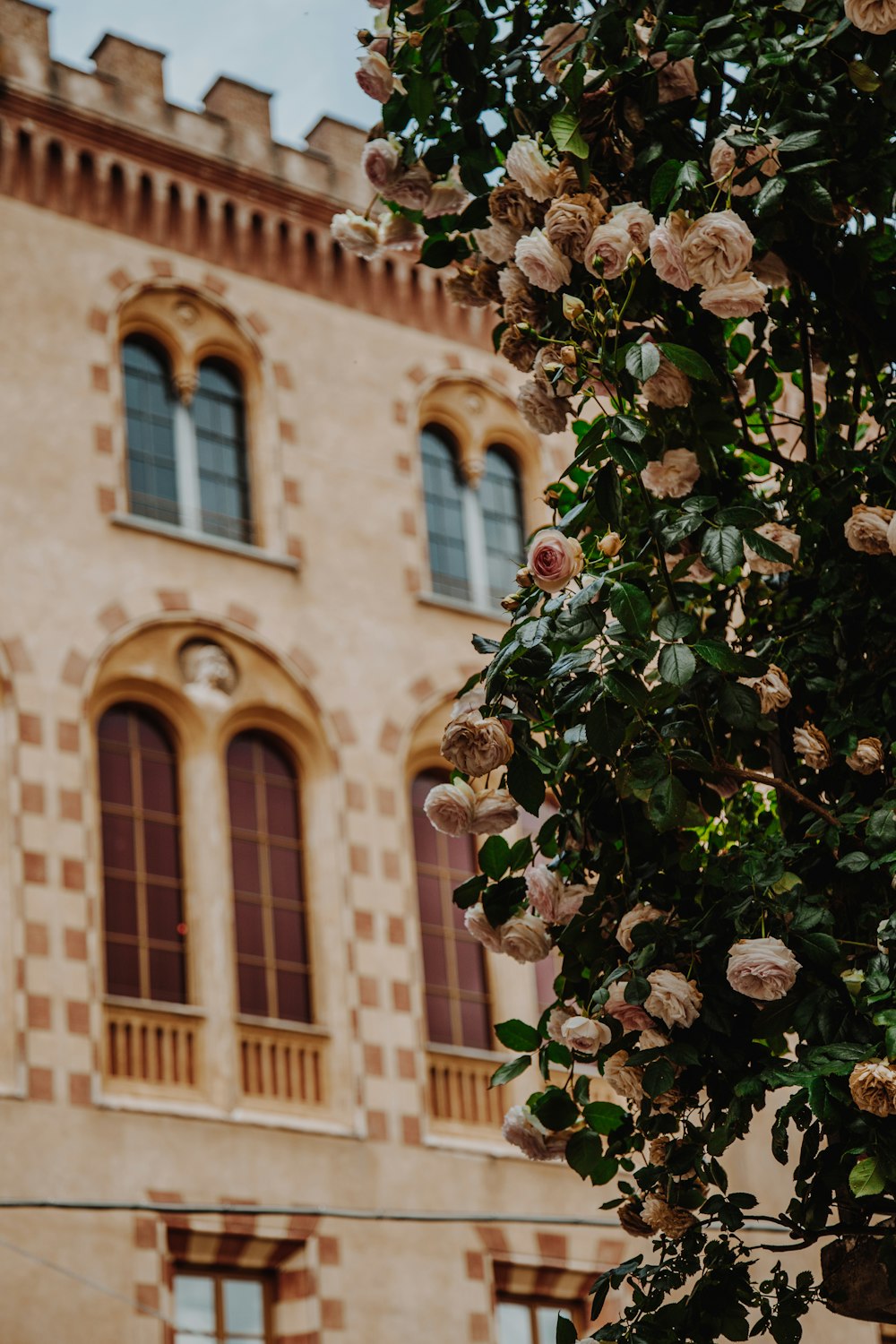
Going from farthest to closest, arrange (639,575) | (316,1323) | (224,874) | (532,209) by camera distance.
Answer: (224,874) → (316,1323) → (532,209) → (639,575)

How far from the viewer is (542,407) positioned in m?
7.09

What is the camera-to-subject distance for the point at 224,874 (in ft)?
57.5

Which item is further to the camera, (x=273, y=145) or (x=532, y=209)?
(x=273, y=145)

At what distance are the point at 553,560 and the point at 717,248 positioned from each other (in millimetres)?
974

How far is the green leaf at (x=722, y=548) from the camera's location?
620cm

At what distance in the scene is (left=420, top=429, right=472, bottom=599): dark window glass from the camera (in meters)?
20.3

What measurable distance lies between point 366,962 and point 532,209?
11472 millimetres

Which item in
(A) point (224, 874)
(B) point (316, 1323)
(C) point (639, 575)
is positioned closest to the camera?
(C) point (639, 575)

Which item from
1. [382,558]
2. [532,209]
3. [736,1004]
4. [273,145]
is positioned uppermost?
[273,145]

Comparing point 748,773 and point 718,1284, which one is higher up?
point 748,773

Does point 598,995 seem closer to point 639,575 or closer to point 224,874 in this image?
point 639,575

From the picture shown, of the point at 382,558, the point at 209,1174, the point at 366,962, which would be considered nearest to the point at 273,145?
the point at 382,558

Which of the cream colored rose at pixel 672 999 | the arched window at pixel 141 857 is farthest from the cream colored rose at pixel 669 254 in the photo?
the arched window at pixel 141 857

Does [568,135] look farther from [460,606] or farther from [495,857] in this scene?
[460,606]
